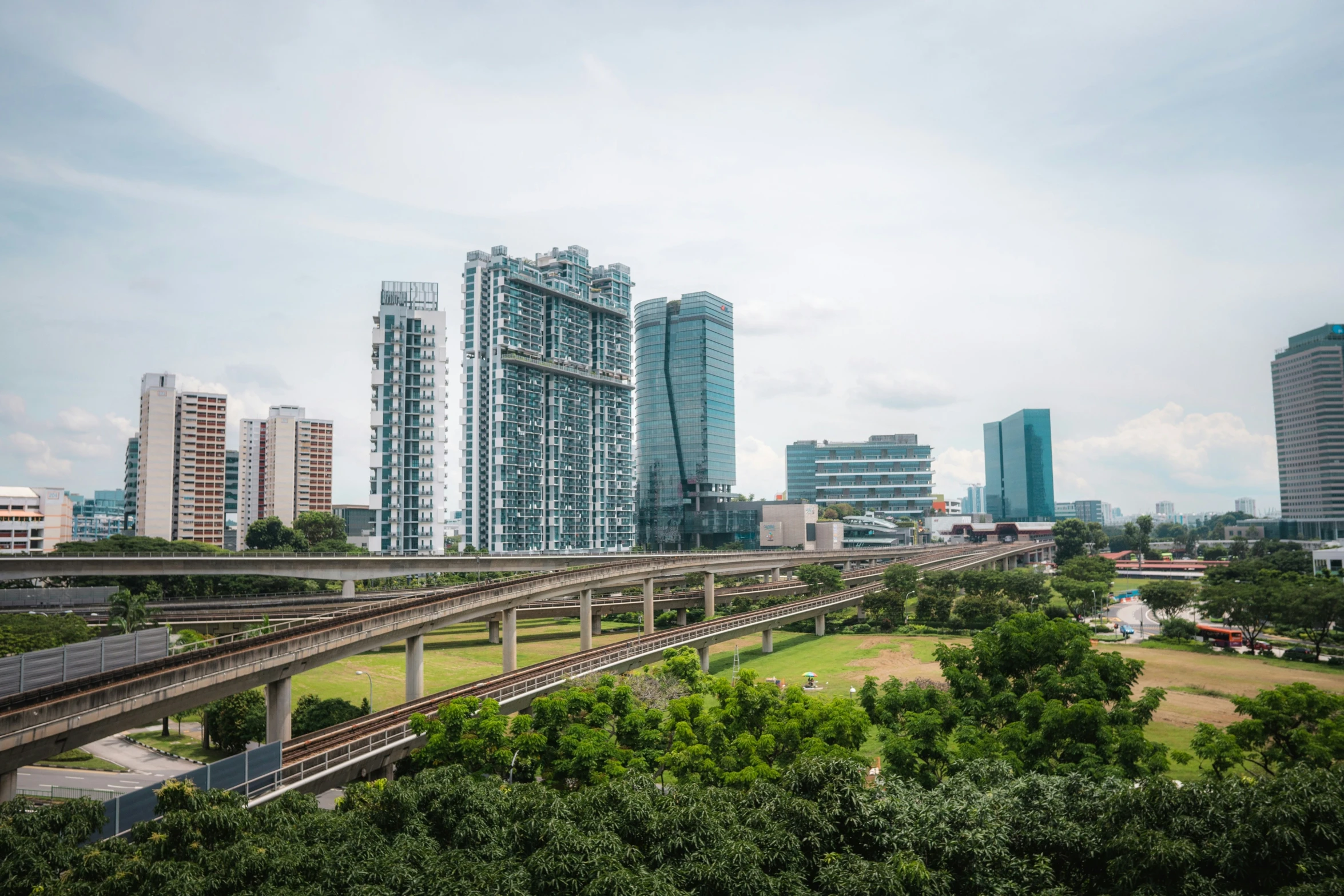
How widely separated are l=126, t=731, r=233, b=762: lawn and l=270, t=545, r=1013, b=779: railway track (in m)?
12.8

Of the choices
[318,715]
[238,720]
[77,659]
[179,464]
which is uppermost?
[179,464]

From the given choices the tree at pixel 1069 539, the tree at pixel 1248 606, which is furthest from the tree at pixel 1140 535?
the tree at pixel 1248 606

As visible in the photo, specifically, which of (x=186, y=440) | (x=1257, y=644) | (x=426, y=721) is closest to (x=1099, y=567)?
(x=1257, y=644)

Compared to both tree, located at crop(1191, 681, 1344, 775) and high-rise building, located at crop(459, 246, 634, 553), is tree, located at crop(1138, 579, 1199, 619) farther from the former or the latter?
high-rise building, located at crop(459, 246, 634, 553)

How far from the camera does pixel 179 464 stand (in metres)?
182

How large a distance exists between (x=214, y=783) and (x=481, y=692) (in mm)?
17551

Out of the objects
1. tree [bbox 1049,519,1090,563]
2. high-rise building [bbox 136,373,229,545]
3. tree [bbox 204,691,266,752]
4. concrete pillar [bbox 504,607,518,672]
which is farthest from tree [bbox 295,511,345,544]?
tree [bbox 1049,519,1090,563]

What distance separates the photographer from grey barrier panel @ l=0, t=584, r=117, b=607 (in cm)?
9225

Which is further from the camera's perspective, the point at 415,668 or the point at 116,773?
the point at 415,668

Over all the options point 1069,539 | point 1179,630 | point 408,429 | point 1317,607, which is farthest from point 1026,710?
point 1069,539

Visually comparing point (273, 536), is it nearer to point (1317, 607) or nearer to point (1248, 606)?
point (1248, 606)

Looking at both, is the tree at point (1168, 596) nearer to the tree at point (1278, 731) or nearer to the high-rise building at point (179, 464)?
the tree at point (1278, 731)

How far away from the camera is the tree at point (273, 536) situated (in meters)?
152

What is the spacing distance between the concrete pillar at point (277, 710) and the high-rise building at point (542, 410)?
113970mm
